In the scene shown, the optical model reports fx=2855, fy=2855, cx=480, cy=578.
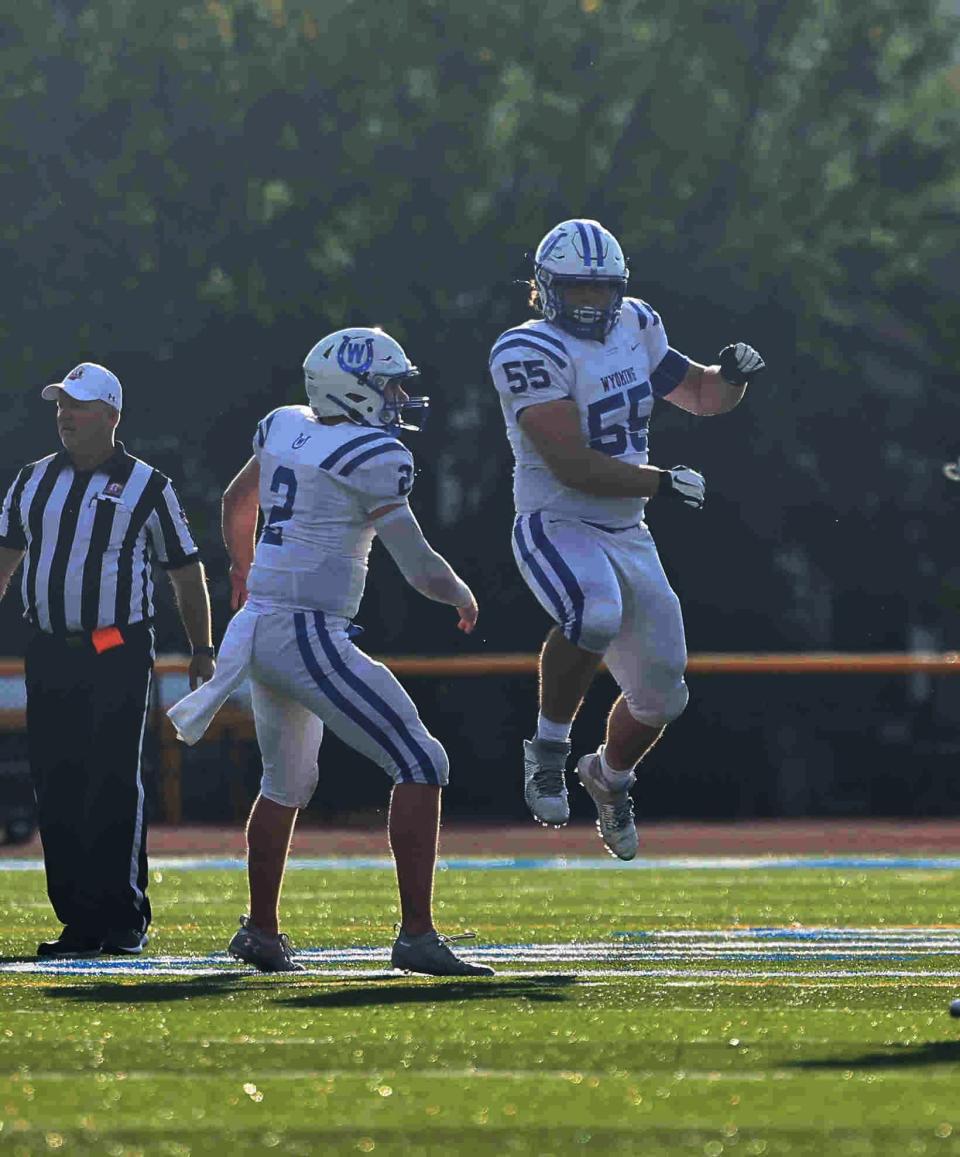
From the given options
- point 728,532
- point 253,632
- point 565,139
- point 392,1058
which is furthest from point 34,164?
point 392,1058

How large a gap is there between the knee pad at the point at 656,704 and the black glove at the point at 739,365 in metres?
0.86

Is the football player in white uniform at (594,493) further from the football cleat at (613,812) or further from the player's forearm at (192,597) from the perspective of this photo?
the player's forearm at (192,597)

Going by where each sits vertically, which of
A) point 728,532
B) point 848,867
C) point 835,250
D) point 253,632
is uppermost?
point 835,250

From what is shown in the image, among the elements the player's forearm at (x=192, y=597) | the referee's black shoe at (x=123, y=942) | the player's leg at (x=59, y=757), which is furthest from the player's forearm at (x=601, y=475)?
the referee's black shoe at (x=123, y=942)

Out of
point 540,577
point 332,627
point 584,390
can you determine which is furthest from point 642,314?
point 332,627

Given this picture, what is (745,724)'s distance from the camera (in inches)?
816

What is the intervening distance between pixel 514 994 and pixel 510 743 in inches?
557

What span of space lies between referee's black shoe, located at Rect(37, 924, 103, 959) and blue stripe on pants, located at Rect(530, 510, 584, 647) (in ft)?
5.13

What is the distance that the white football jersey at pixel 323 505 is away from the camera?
6.88m

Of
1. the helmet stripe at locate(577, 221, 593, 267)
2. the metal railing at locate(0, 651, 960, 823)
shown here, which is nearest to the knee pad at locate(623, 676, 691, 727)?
the helmet stripe at locate(577, 221, 593, 267)

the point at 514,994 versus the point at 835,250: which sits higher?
the point at 835,250

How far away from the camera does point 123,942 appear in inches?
311

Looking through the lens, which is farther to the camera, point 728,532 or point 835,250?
point 835,250

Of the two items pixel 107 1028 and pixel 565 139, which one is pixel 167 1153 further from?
pixel 565 139
